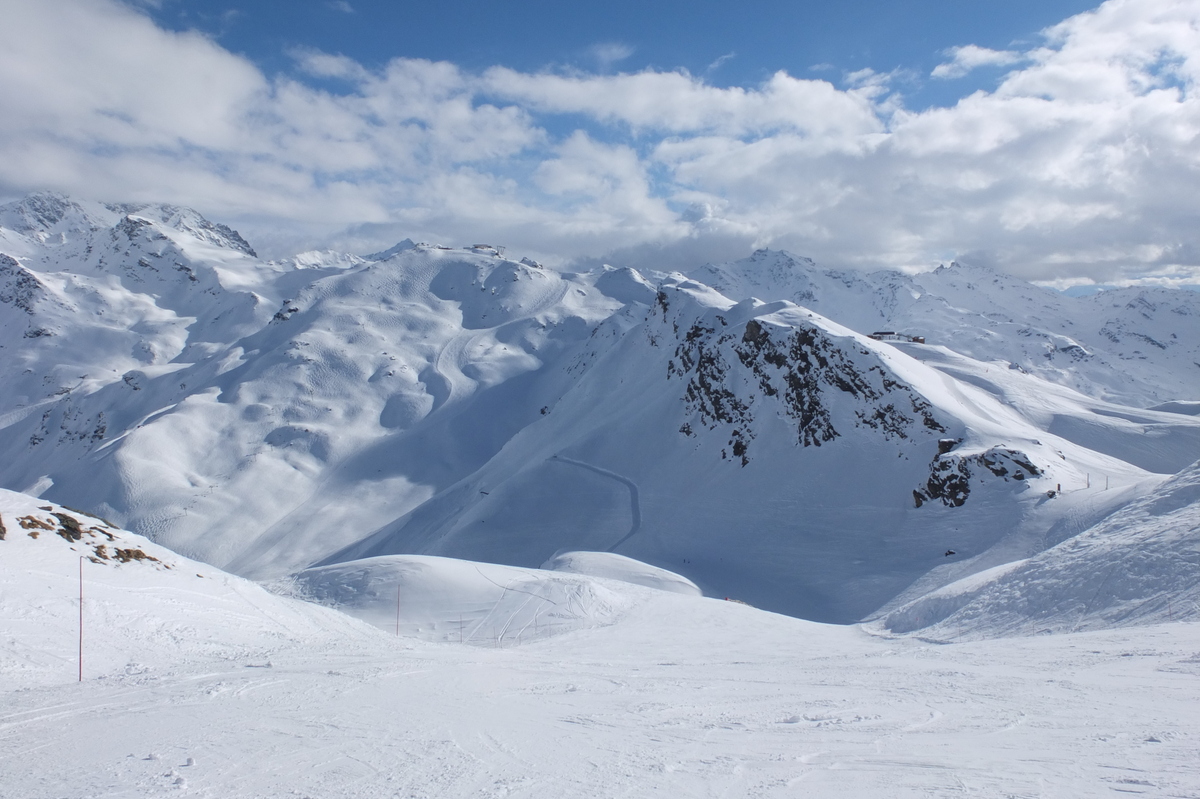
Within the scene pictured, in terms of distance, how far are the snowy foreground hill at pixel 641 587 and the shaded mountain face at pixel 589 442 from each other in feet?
1.22

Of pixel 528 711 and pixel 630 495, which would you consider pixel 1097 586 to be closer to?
pixel 528 711

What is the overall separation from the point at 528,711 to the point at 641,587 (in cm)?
1934

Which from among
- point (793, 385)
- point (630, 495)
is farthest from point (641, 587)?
point (793, 385)

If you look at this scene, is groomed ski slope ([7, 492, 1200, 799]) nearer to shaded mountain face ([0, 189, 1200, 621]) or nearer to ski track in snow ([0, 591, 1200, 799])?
ski track in snow ([0, 591, 1200, 799])

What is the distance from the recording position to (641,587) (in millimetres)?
28672

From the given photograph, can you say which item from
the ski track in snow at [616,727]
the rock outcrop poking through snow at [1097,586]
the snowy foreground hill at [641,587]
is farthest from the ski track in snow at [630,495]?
the ski track in snow at [616,727]

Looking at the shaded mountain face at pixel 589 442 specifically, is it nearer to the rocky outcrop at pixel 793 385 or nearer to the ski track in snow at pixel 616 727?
the rocky outcrop at pixel 793 385

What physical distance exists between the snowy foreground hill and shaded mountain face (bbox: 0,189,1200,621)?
0.37m

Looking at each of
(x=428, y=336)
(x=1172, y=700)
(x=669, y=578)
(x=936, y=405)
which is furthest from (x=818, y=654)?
(x=428, y=336)

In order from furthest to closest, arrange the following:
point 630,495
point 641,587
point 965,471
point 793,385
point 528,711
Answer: point 630,495 < point 793,385 < point 965,471 < point 641,587 < point 528,711

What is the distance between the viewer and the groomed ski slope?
685 centimetres

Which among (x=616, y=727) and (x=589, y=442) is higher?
(x=589, y=442)

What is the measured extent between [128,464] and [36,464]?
4691 cm

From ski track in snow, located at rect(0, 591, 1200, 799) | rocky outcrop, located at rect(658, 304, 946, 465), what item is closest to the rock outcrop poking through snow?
ski track in snow, located at rect(0, 591, 1200, 799)
